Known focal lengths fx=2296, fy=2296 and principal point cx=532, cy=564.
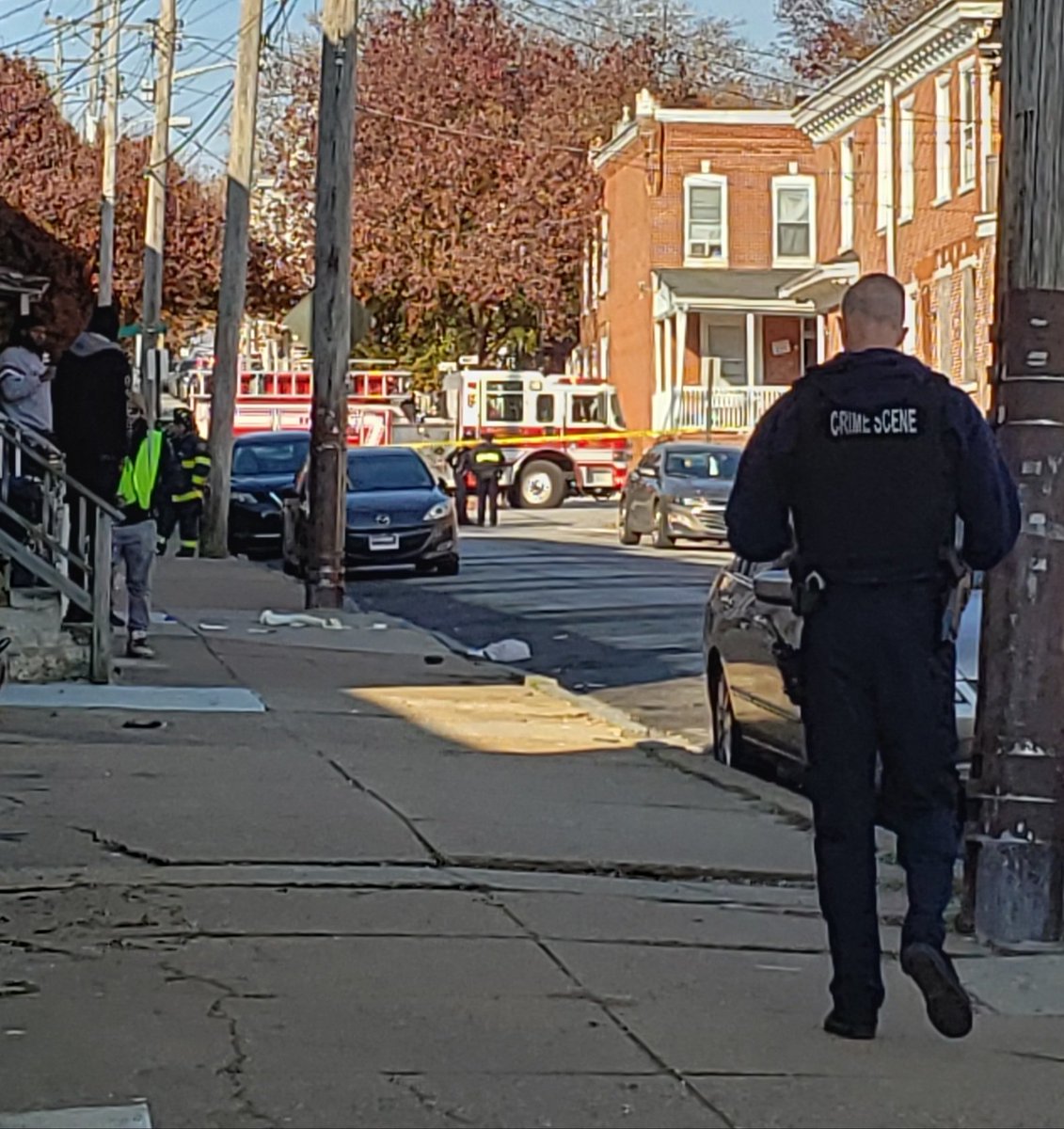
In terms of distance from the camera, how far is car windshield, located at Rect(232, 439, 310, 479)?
104 feet

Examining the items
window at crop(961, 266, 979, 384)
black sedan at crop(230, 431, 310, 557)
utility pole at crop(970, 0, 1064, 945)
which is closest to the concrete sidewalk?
utility pole at crop(970, 0, 1064, 945)

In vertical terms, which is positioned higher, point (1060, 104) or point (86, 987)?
point (1060, 104)

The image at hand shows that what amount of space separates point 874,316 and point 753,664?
17.5 ft

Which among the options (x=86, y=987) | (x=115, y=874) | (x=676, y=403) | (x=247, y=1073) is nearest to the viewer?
(x=247, y=1073)

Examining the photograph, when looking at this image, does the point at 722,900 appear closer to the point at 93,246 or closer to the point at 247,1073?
the point at 247,1073

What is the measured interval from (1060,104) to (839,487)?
186cm

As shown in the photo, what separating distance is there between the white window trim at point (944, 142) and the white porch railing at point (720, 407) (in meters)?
10.00

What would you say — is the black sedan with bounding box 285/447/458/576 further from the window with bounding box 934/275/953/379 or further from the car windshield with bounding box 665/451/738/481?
the window with bounding box 934/275/953/379

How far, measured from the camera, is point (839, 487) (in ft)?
18.7

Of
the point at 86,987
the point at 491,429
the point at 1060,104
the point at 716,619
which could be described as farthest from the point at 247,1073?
the point at 491,429

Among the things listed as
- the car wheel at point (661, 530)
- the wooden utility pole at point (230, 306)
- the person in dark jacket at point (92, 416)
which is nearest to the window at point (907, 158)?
the car wheel at point (661, 530)

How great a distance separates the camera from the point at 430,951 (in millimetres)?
6742

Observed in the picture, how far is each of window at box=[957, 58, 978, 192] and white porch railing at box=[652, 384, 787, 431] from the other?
11092 mm

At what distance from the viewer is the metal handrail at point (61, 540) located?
13000 mm
